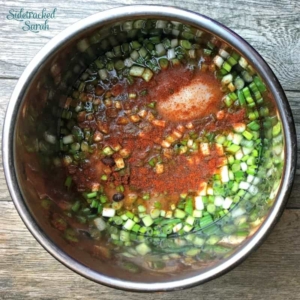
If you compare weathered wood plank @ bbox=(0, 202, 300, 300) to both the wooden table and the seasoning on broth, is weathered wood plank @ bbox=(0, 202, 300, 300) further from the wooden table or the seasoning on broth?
the seasoning on broth

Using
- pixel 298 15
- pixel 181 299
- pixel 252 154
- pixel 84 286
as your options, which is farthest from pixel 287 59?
pixel 84 286

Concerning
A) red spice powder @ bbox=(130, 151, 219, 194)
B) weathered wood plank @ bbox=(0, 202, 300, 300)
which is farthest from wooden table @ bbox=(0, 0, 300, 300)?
red spice powder @ bbox=(130, 151, 219, 194)

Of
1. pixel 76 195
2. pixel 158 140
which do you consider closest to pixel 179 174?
pixel 158 140

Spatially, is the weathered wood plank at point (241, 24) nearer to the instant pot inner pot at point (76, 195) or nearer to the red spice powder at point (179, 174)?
the instant pot inner pot at point (76, 195)

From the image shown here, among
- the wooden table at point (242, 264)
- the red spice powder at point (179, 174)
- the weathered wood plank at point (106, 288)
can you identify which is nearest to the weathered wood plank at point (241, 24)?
the wooden table at point (242, 264)

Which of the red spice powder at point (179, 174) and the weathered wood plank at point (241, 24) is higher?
the weathered wood plank at point (241, 24)

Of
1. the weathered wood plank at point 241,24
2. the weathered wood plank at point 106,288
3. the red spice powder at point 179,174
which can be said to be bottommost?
the weathered wood plank at point 106,288
